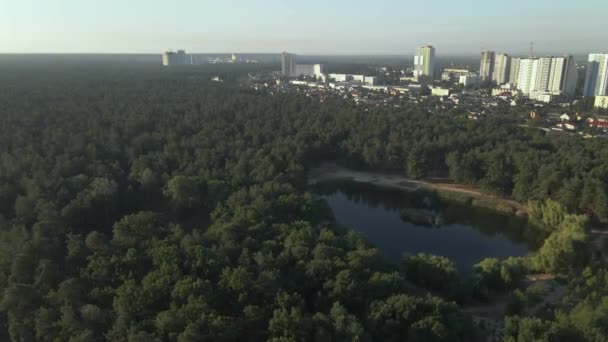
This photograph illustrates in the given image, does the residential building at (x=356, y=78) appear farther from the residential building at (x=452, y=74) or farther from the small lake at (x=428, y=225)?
the small lake at (x=428, y=225)

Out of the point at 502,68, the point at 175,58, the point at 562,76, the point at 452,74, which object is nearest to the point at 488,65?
the point at 502,68

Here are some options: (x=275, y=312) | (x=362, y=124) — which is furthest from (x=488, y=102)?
(x=275, y=312)

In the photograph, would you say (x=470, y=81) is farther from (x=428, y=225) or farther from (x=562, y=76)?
(x=428, y=225)

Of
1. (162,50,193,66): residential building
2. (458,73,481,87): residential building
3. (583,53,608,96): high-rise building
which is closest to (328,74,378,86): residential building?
(458,73,481,87): residential building

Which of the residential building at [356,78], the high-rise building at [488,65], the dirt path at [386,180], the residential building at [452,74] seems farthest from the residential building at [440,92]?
the dirt path at [386,180]

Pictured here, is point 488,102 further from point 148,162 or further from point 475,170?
point 148,162

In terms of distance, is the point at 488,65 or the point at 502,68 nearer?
the point at 502,68
